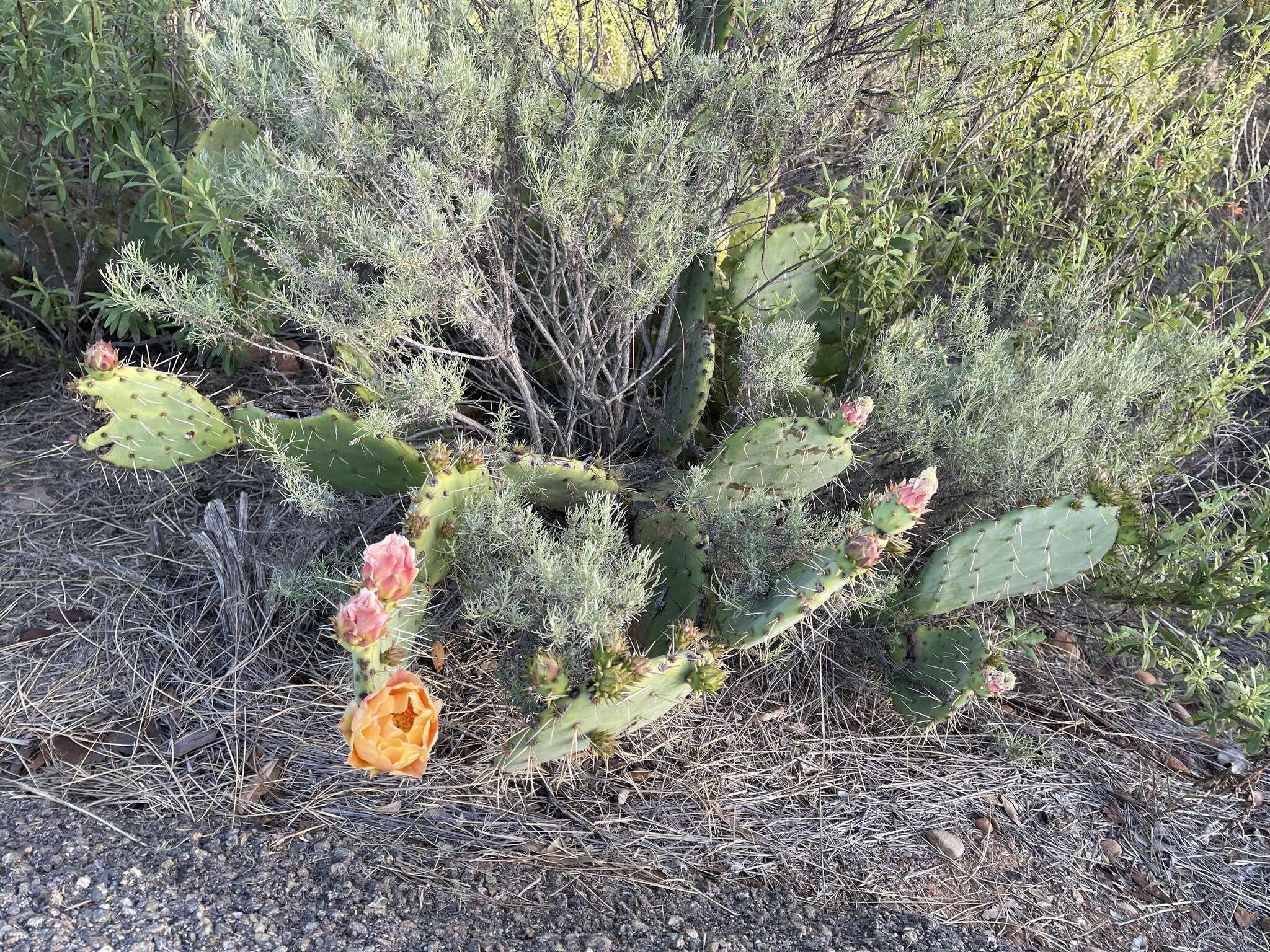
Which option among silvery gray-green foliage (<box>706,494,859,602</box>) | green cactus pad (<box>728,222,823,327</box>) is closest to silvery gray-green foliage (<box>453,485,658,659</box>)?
silvery gray-green foliage (<box>706,494,859,602</box>)

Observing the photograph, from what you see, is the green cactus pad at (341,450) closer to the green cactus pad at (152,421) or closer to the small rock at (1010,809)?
the green cactus pad at (152,421)

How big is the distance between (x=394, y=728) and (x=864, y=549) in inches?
36.3

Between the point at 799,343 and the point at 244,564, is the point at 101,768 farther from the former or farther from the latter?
the point at 799,343

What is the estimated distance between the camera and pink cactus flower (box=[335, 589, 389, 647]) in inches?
62.1

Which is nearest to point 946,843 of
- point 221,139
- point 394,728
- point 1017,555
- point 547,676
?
point 1017,555

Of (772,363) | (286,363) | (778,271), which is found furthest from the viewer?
(286,363)

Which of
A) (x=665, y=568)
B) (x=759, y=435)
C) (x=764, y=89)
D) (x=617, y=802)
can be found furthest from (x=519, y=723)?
(x=764, y=89)

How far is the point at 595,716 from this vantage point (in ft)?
6.13

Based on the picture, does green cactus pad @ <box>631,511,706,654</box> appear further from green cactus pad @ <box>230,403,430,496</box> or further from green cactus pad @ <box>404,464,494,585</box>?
green cactus pad @ <box>230,403,430,496</box>

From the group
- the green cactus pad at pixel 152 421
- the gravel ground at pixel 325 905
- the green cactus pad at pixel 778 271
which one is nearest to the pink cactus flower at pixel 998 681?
the gravel ground at pixel 325 905

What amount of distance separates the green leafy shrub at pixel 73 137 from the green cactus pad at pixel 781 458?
1.81 metres

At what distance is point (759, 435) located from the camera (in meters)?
2.36

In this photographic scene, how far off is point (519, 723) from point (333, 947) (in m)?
0.58

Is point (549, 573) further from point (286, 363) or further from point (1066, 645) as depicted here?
point (1066, 645)
